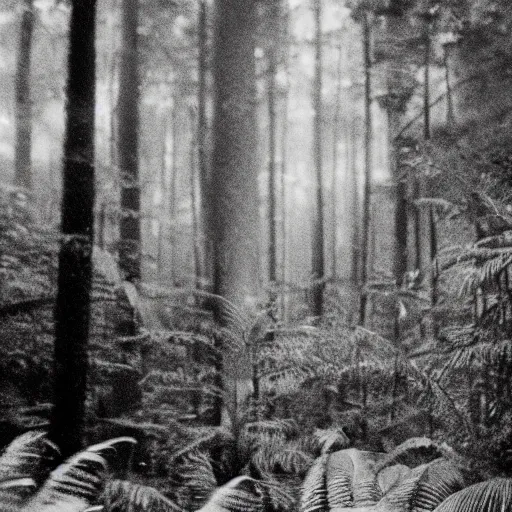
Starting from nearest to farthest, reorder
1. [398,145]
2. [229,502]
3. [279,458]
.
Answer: [229,502] → [279,458] → [398,145]

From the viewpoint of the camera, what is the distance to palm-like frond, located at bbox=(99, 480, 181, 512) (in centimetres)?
319

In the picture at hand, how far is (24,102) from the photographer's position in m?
7.79

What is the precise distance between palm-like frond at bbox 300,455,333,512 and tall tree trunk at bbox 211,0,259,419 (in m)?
2.47

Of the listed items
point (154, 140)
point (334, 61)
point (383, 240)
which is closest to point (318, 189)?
point (334, 61)

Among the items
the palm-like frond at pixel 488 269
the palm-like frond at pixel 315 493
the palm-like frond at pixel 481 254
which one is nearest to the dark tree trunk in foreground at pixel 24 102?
the palm-like frond at pixel 315 493

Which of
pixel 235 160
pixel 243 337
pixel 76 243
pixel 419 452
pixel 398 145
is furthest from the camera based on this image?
pixel 398 145

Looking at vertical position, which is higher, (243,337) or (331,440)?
(243,337)

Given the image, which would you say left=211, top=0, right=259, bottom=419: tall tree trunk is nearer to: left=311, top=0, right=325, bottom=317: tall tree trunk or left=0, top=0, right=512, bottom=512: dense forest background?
left=0, top=0, right=512, bottom=512: dense forest background

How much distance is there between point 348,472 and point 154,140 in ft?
66.7

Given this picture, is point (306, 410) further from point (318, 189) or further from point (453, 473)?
point (318, 189)

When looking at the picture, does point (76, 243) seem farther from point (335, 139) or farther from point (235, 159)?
point (335, 139)

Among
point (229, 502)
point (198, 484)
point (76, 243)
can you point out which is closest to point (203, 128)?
point (76, 243)

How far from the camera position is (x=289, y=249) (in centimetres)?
3092

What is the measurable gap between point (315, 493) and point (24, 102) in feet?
25.6
